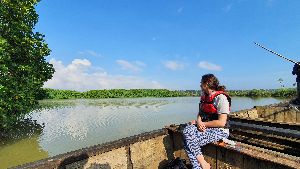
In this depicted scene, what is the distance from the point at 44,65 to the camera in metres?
17.7

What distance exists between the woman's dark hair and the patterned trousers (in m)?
0.80

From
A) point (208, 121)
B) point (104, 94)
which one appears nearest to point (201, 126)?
point (208, 121)

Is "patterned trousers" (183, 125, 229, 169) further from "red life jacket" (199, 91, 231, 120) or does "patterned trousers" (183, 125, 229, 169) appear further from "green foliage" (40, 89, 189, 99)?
"green foliage" (40, 89, 189, 99)

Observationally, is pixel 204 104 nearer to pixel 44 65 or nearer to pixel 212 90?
pixel 212 90

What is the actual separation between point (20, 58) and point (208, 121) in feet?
51.3

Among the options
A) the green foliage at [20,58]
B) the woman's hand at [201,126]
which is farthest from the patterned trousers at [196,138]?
the green foliage at [20,58]

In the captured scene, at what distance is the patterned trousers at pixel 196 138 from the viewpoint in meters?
4.50

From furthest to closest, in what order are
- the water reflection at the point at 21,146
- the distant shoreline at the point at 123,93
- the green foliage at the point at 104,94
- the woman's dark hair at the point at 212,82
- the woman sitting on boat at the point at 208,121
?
the green foliage at the point at 104,94
the distant shoreline at the point at 123,93
the water reflection at the point at 21,146
the woman's dark hair at the point at 212,82
the woman sitting on boat at the point at 208,121

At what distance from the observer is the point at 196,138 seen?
457cm

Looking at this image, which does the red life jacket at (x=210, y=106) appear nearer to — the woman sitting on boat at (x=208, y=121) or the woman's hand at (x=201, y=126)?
the woman sitting on boat at (x=208, y=121)

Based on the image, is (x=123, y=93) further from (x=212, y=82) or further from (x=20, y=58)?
(x=212, y=82)

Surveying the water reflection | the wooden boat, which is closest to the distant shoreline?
the water reflection

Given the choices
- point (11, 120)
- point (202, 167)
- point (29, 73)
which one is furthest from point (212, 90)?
point (29, 73)

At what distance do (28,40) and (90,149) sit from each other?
13632 millimetres
